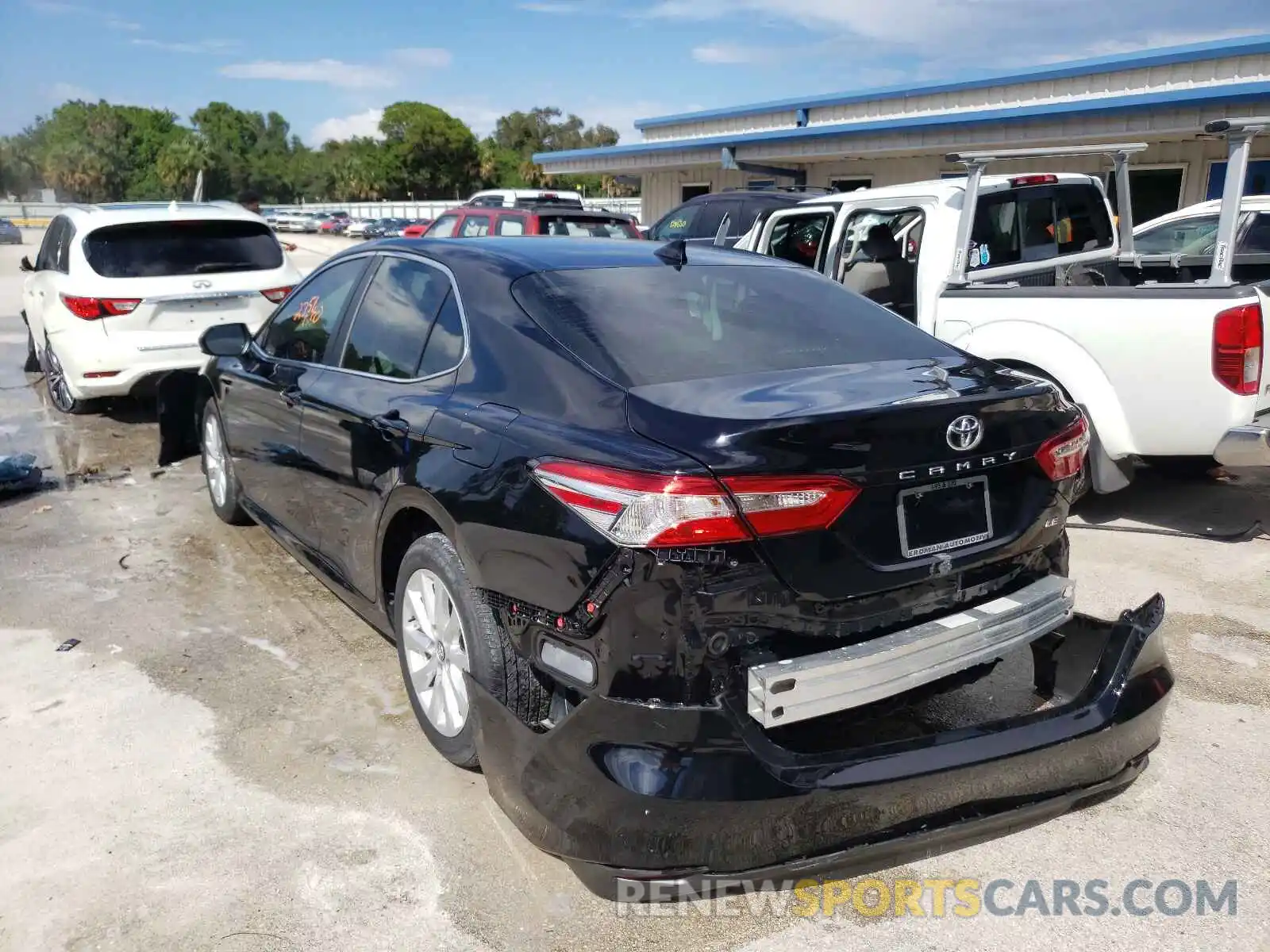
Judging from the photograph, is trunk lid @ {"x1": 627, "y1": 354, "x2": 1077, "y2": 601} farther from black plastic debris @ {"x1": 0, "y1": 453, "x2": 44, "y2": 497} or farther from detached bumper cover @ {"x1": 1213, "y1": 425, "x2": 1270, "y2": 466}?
black plastic debris @ {"x1": 0, "y1": 453, "x2": 44, "y2": 497}

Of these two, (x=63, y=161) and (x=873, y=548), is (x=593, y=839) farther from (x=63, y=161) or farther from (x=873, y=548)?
(x=63, y=161)

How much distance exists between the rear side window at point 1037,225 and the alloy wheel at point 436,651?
4309 millimetres

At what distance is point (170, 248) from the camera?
8102 mm

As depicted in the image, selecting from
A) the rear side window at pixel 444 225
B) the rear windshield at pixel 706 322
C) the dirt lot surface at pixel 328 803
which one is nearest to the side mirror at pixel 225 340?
the dirt lot surface at pixel 328 803

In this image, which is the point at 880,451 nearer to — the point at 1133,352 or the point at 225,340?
the point at 1133,352

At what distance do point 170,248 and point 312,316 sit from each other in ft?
14.0

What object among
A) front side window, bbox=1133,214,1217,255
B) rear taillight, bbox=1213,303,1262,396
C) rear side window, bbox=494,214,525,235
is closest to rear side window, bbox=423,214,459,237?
rear side window, bbox=494,214,525,235

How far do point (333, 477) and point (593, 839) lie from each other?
2.07 metres

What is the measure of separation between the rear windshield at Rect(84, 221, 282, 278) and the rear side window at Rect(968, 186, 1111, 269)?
5715 millimetres

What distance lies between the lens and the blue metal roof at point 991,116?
12797 mm

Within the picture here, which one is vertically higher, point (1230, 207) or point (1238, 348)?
point (1230, 207)

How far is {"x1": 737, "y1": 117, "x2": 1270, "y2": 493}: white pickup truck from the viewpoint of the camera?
197 inches

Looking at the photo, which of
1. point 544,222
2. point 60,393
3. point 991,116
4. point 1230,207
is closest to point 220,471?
point 60,393

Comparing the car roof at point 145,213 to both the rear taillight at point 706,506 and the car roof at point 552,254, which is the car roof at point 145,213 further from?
the rear taillight at point 706,506
